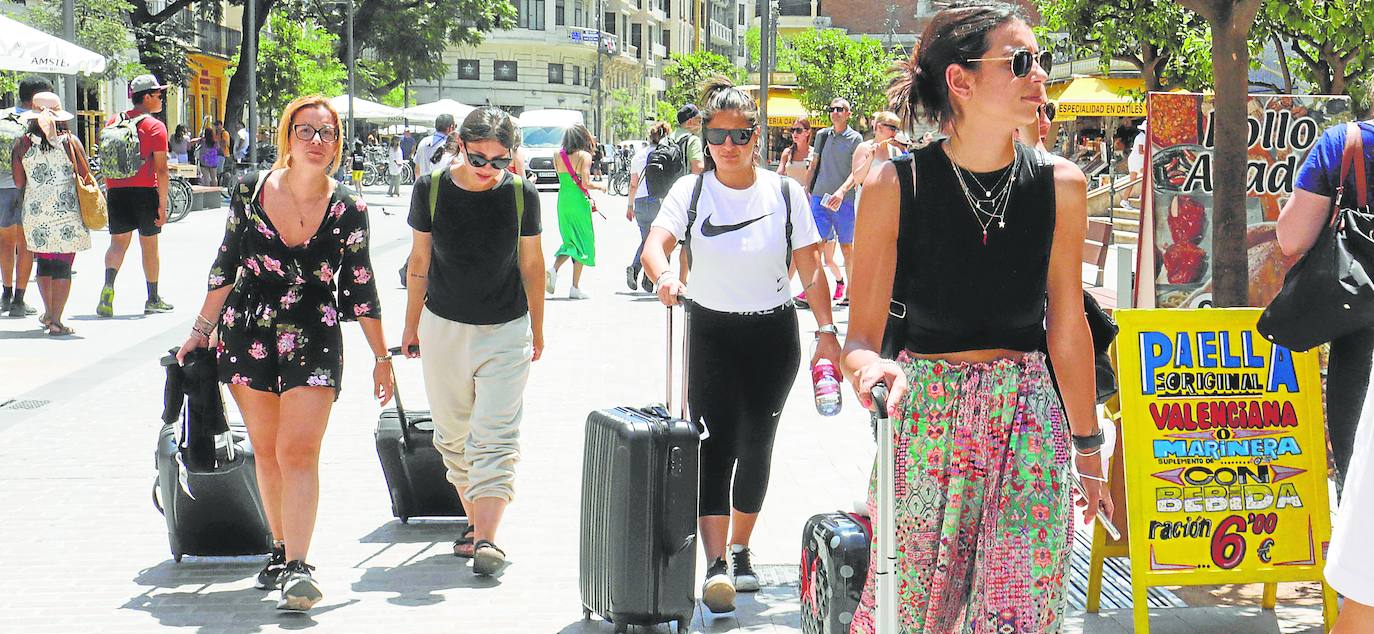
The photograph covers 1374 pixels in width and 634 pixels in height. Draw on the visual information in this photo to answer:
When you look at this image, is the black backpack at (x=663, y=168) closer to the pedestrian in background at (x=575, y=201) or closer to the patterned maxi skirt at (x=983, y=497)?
the pedestrian in background at (x=575, y=201)

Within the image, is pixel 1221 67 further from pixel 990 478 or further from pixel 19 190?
pixel 19 190

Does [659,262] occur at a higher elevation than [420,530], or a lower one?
higher

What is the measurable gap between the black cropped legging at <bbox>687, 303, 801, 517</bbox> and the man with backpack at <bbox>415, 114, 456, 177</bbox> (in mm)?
11313

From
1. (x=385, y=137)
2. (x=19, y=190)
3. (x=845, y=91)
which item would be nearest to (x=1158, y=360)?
(x=19, y=190)

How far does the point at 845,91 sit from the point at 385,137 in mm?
17977

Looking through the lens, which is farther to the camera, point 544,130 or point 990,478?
point 544,130

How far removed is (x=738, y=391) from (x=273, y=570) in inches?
67.2

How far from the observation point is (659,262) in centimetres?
490

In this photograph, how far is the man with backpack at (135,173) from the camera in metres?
12.3

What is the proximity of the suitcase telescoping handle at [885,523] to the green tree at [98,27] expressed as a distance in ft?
77.3

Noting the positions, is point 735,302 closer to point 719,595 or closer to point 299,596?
point 719,595

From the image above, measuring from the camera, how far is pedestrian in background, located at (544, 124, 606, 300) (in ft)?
47.2

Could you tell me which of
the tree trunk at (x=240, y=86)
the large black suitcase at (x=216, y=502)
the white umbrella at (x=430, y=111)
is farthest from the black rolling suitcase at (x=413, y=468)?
the white umbrella at (x=430, y=111)

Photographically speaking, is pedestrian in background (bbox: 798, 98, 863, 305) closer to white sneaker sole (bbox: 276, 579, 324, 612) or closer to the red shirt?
the red shirt
